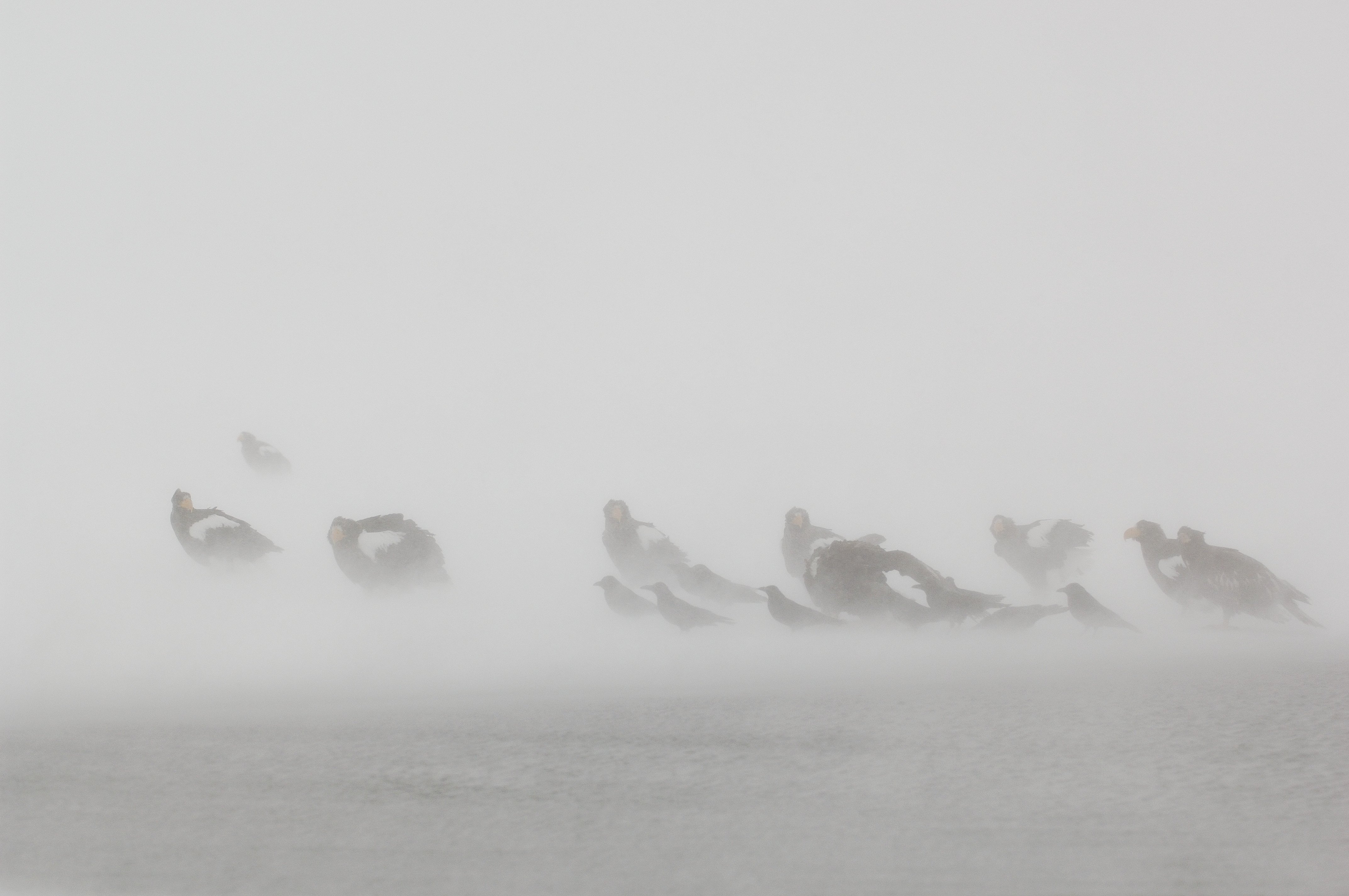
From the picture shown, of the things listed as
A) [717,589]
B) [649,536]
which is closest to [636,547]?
[649,536]

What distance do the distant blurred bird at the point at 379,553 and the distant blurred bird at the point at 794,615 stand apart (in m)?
4.00

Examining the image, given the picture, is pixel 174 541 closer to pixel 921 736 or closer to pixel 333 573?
pixel 333 573

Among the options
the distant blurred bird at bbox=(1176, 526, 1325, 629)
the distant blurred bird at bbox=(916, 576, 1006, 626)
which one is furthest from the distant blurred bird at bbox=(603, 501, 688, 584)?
the distant blurred bird at bbox=(1176, 526, 1325, 629)

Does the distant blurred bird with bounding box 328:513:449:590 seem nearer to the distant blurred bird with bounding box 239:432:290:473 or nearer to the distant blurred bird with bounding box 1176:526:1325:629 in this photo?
the distant blurred bird with bounding box 239:432:290:473

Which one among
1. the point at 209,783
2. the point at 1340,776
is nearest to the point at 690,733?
the point at 209,783

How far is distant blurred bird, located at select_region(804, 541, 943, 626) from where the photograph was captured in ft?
31.9

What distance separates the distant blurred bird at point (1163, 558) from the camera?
406 inches

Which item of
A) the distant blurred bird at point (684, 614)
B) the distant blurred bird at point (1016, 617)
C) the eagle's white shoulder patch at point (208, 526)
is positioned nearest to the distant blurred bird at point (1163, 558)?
the distant blurred bird at point (1016, 617)

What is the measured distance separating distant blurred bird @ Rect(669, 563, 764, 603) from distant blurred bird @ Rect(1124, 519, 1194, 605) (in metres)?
3.69

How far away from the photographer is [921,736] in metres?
5.72

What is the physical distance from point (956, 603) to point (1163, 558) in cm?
248

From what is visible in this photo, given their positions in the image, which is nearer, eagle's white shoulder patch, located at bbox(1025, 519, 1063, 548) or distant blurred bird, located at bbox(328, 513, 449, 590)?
distant blurred bird, located at bbox(328, 513, 449, 590)

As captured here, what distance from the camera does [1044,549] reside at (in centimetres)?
1198

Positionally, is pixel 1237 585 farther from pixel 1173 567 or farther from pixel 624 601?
pixel 624 601
